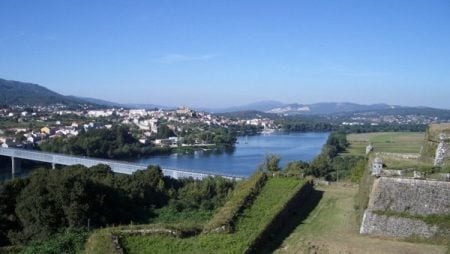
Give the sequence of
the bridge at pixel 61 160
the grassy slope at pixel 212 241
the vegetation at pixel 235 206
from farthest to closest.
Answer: the bridge at pixel 61 160
the vegetation at pixel 235 206
the grassy slope at pixel 212 241

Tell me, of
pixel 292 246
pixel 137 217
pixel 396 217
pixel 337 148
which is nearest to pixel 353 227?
pixel 396 217

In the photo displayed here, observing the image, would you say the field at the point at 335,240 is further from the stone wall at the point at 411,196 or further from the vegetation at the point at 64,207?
the vegetation at the point at 64,207

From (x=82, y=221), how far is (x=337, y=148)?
4623cm

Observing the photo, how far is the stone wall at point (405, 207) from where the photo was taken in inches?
349

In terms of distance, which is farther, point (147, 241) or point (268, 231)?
point (268, 231)

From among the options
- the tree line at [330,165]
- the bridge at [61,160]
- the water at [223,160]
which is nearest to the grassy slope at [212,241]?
the tree line at [330,165]

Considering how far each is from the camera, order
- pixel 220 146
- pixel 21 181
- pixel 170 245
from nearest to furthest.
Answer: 1. pixel 170 245
2. pixel 21 181
3. pixel 220 146

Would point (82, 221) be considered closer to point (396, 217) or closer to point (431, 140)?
point (396, 217)

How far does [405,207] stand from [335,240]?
1.42m

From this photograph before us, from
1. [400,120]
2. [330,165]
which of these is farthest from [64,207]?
[400,120]

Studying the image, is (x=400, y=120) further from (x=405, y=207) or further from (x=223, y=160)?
(x=405, y=207)

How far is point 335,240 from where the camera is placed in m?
8.90

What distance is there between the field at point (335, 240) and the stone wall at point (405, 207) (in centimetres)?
27

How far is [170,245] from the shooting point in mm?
8031
